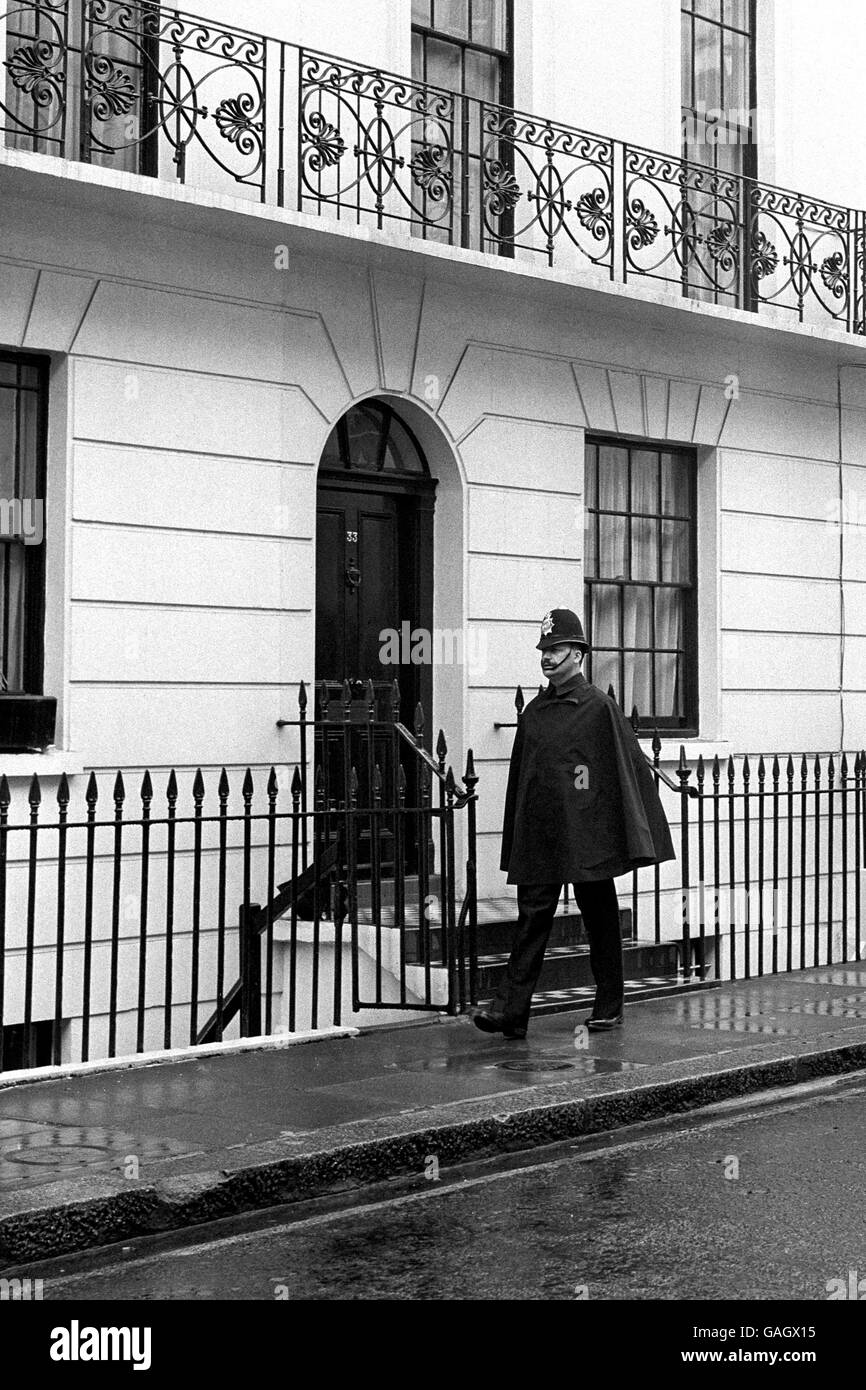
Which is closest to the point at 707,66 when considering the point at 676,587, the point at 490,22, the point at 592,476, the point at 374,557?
the point at 490,22

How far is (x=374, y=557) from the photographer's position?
42.2 feet

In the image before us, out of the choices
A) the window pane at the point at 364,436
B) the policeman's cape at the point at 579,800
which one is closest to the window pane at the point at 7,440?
the window pane at the point at 364,436

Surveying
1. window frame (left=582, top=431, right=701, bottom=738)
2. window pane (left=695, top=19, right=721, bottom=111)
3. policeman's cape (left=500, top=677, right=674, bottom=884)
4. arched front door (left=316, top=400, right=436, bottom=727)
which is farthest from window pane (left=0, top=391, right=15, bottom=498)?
window pane (left=695, top=19, right=721, bottom=111)

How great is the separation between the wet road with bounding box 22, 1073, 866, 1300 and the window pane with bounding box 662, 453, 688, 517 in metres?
7.81

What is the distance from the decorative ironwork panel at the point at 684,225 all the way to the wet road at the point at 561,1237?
8.15 m

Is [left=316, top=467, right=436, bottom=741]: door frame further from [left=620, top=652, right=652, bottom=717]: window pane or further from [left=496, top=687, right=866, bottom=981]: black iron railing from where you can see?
[left=620, top=652, right=652, bottom=717]: window pane

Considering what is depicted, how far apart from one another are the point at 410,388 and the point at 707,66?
4.61 m

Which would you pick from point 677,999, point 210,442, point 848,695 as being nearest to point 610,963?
point 677,999

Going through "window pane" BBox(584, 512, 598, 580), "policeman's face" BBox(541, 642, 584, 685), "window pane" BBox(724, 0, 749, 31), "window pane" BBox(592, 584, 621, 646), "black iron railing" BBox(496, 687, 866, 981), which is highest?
"window pane" BBox(724, 0, 749, 31)

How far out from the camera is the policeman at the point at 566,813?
9359 mm

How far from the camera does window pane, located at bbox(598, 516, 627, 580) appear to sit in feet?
46.5

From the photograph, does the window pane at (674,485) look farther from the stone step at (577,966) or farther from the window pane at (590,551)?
the stone step at (577,966)

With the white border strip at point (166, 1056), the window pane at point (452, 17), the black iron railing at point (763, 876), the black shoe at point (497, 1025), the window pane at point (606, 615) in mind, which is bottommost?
the white border strip at point (166, 1056)

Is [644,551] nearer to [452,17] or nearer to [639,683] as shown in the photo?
[639,683]
